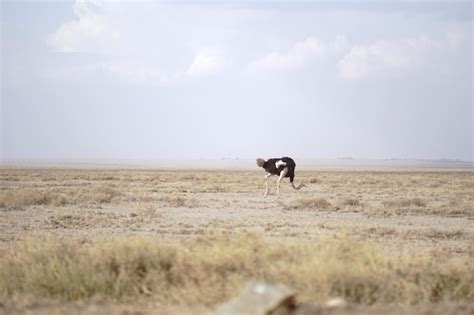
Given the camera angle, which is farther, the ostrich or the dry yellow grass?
the ostrich

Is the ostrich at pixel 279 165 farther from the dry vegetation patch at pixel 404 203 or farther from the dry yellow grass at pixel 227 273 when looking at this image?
the dry yellow grass at pixel 227 273

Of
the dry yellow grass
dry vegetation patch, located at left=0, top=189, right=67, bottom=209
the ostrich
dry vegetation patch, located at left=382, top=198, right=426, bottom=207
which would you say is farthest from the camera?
the ostrich

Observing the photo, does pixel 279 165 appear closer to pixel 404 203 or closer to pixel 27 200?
pixel 404 203

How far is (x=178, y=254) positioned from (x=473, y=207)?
20.4 meters

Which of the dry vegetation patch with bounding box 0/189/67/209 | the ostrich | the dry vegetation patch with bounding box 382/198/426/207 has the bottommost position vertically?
the dry vegetation patch with bounding box 382/198/426/207

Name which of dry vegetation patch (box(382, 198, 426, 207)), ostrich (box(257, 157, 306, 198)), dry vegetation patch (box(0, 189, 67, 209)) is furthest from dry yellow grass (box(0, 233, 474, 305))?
ostrich (box(257, 157, 306, 198))

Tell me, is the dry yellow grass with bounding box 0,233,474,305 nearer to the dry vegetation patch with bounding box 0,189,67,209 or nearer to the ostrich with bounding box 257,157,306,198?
the dry vegetation patch with bounding box 0,189,67,209

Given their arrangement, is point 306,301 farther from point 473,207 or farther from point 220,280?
point 473,207

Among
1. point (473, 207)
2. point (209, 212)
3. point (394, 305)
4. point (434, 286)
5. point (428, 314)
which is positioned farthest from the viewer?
point (473, 207)

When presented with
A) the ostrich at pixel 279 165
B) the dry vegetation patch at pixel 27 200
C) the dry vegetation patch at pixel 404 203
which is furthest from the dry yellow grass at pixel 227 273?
the ostrich at pixel 279 165

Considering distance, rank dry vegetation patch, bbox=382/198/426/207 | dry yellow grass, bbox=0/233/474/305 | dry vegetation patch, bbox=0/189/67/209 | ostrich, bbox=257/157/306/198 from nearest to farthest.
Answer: dry yellow grass, bbox=0/233/474/305 → dry vegetation patch, bbox=0/189/67/209 → dry vegetation patch, bbox=382/198/426/207 → ostrich, bbox=257/157/306/198

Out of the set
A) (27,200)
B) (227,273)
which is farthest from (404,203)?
(227,273)

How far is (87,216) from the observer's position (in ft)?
78.3

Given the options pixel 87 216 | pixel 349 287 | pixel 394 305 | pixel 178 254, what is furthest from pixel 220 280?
pixel 87 216
